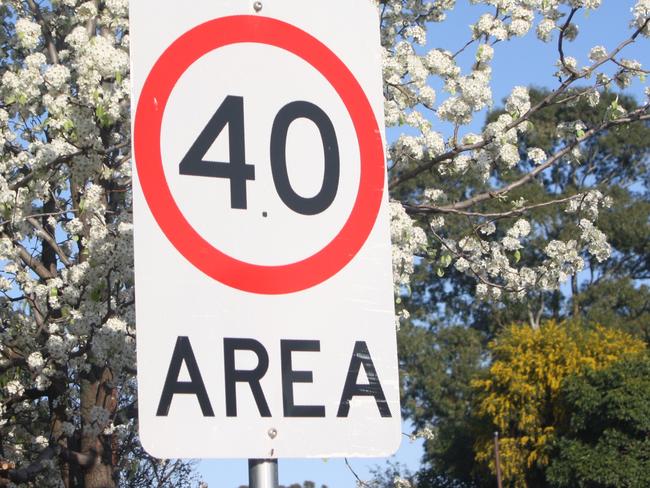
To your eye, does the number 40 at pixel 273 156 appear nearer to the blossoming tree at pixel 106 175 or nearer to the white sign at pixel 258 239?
the white sign at pixel 258 239

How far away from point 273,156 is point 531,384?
32.7 metres

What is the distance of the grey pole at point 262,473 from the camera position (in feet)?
6.82

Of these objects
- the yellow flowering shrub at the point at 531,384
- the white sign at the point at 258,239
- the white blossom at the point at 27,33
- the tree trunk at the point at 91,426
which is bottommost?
the white sign at the point at 258,239

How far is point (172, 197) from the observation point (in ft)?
7.07

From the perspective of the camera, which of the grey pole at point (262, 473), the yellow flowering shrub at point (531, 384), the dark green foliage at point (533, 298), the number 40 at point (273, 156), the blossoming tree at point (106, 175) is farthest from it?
the dark green foliage at point (533, 298)

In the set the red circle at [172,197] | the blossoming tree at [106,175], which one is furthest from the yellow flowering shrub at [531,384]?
the red circle at [172,197]

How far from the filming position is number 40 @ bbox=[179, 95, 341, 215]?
2.20 meters

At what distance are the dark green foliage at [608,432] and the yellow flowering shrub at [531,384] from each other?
4.26 ft

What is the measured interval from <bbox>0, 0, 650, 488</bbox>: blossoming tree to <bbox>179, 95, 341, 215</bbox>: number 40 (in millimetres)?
5169

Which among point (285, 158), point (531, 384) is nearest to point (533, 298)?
point (531, 384)

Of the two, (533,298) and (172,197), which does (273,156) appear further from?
(533,298)

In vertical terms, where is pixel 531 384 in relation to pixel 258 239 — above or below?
above

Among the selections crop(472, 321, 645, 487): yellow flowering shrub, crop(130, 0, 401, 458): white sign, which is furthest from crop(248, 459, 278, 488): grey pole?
crop(472, 321, 645, 487): yellow flowering shrub

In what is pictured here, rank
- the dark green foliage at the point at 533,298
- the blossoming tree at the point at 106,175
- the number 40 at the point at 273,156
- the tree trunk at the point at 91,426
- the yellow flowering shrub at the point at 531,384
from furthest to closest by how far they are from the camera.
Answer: the dark green foliage at the point at 533,298 < the yellow flowering shrub at the point at 531,384 < the tree trunk at the point at 91,426 < the blossoming tree at the point at 106,175 < the number 40 at the point at 273,156
